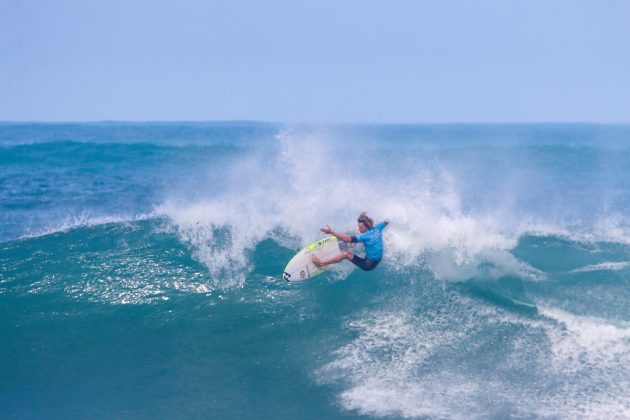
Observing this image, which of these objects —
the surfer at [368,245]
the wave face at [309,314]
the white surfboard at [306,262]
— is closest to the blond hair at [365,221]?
the surfer at [368,245]

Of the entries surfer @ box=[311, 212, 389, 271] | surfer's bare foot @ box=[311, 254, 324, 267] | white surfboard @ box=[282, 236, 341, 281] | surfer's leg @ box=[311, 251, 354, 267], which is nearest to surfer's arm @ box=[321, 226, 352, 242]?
surfer @ box=[311, 212, 389, 271]

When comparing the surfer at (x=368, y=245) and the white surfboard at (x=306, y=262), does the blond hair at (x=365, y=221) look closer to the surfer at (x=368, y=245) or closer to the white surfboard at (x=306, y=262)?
the surfer at (x=368, y=245)

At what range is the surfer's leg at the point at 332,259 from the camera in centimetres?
810

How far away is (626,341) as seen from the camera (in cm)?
773

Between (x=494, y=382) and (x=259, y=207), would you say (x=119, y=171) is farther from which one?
(x=494, y=382)

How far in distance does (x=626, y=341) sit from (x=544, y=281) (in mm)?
2106

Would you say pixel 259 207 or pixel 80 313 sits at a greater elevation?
pixel 259 207

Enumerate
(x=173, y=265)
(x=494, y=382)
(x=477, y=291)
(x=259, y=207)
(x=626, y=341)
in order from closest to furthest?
(x=494, y=382) < (x=626, y=341) < (x=477, y=291) < (x=173, y=265) < (x=259, y=207)

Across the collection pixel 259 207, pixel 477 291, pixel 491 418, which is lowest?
pixel 491 418

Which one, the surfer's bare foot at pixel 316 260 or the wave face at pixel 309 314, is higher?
the surfer's bare foot at pixel 316 260

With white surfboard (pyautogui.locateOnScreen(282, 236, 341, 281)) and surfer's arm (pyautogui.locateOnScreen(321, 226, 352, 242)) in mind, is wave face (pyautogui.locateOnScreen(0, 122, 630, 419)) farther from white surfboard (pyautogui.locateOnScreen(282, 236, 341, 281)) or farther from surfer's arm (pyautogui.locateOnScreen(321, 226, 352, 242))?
surfer's arm (pyautogui.locateOnScreen(321, 226, 352, 242))

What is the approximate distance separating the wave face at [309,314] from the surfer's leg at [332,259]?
0.99 metres

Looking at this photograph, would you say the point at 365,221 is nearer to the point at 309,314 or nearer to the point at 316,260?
the point at 316,260

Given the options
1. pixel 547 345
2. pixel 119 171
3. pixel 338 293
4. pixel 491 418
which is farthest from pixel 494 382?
pixel 119 171
